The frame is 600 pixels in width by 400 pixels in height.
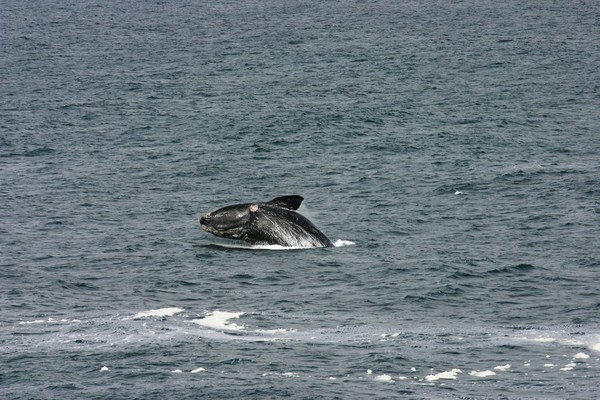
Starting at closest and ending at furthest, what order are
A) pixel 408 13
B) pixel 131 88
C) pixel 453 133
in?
pixel 453 133, pixel 131 88, pixel 408 13

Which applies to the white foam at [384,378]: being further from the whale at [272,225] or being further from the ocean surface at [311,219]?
the whale at [272,225]

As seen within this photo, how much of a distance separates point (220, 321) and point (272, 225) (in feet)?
30.6

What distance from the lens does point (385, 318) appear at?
37.3 meters

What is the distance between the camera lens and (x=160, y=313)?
3734cm

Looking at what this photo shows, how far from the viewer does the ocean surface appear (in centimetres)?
3148

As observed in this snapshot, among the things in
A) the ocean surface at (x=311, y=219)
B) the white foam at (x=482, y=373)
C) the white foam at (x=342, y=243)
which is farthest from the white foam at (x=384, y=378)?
the white foam at (x=342, y=243)

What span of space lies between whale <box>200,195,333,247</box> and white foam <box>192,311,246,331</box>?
8.20 meters

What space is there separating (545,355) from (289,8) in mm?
131908

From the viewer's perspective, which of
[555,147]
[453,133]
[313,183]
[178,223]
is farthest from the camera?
[453,133]

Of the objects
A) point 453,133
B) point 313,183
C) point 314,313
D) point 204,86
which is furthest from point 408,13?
point 314,313

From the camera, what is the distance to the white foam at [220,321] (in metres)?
35.6

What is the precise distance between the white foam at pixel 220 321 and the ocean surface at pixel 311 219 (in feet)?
0.36

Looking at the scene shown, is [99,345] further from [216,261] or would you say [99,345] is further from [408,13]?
[408,13]

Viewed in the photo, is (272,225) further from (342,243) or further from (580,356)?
(580,356)
